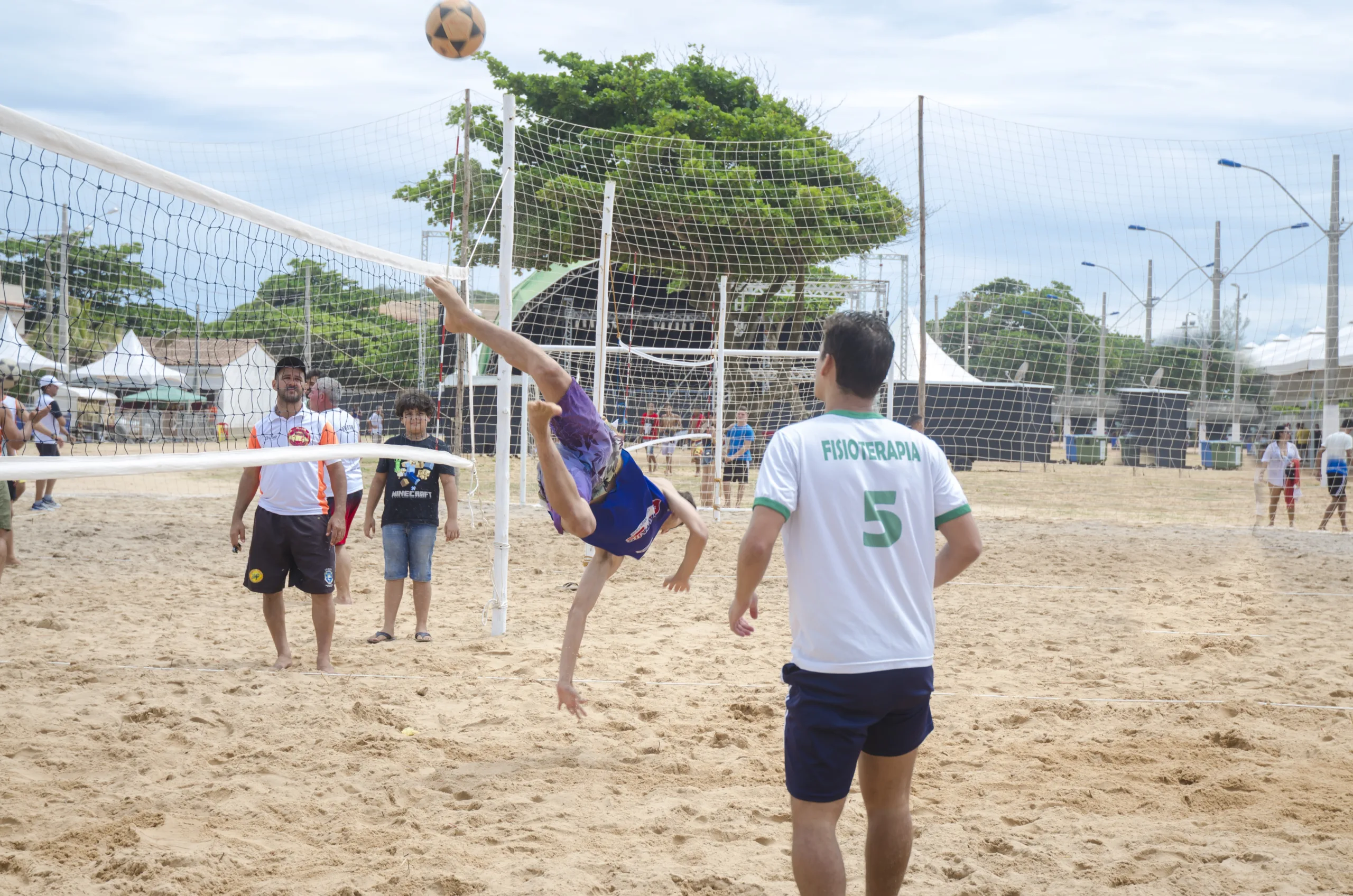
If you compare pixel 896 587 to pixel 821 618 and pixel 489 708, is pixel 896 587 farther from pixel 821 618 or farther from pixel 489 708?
pixel 489 708

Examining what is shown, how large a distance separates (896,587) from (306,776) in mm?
2491

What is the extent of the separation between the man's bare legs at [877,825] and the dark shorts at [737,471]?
33.7 feet

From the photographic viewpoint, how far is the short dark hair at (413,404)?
5984mm

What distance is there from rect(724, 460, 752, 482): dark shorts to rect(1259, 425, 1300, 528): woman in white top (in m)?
6.78

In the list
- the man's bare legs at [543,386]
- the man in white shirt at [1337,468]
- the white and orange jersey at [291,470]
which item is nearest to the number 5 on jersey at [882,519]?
the man's bare legs at [543,386]

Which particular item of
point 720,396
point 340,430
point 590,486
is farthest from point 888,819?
point 720,396

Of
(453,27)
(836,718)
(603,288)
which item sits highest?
(453,27)

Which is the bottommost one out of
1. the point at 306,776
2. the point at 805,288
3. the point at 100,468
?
the point at 306,776

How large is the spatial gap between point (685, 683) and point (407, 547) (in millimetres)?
1911

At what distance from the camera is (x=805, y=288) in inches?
708

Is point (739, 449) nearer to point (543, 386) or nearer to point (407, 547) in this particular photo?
point (407, 547)

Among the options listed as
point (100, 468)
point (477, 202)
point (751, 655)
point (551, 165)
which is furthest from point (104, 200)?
point (477, 202)

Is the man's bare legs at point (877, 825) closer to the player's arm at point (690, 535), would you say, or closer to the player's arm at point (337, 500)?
the player's arm at point (690, 535)

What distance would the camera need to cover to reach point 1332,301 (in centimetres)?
1195
